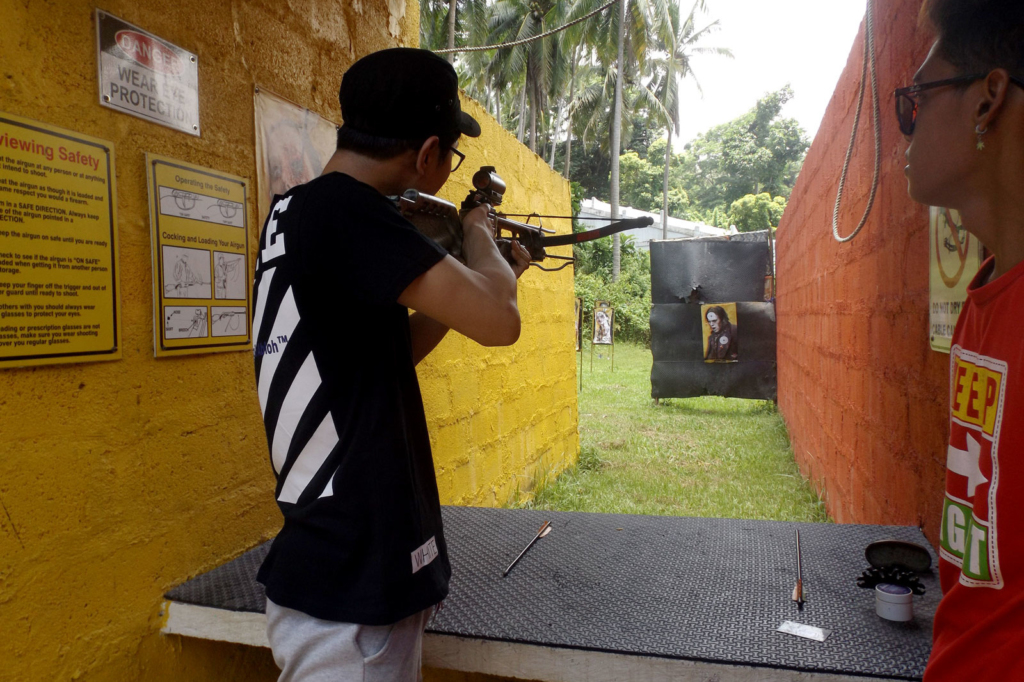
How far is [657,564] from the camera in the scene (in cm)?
207

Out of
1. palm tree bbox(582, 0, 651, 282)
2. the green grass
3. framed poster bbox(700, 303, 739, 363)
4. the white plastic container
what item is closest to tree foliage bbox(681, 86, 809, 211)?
palm tree bbox(582, 0, 651, 282)

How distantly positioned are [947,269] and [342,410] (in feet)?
5.07

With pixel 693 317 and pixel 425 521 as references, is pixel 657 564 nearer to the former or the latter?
pixel 425 521

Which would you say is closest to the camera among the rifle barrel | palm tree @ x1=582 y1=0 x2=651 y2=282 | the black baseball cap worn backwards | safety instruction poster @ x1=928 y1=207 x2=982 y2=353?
the black baseball cap worn backwards

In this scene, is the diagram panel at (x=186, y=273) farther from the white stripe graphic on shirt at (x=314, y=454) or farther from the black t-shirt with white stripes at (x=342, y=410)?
the white stripe graphic on shirt at (x=314, y=454)

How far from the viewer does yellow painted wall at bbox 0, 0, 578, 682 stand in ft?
4.68

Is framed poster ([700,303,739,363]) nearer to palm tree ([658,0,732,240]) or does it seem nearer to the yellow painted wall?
the yellow painted wall

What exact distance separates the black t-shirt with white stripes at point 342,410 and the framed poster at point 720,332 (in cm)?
897

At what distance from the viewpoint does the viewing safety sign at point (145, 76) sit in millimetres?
1605

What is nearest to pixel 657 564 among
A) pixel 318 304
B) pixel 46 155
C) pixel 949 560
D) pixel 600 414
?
pixel 949 560

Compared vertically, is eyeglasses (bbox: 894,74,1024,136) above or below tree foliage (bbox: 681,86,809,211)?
below

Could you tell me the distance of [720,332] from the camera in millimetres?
9742

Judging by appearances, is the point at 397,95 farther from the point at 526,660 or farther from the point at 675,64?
the point at 675,64

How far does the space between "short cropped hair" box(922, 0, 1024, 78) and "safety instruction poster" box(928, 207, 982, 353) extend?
61cm
